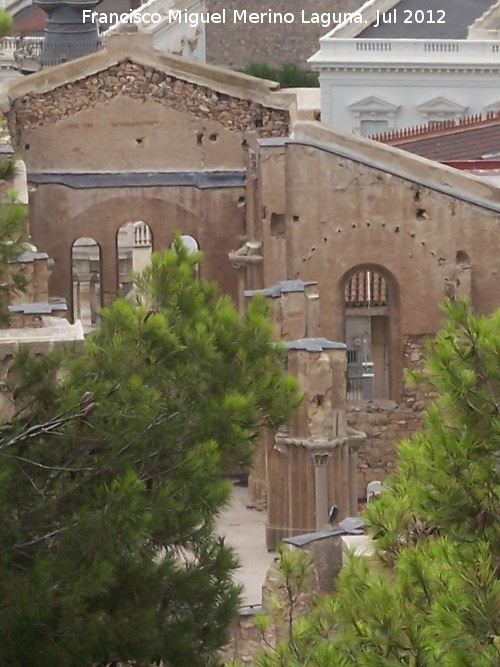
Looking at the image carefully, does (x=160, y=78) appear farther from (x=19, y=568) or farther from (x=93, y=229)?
(x=19, y=568)

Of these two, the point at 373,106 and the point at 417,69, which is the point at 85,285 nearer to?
the point at 373,106

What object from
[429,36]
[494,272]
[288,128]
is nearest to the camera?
[494,272]

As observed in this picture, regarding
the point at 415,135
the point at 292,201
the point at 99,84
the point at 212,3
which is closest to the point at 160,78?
the point at 99,84

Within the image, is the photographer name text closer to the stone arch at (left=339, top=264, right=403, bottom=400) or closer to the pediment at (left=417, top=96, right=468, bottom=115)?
the pediment at (left=417, top=96, right=468, bottom=115)

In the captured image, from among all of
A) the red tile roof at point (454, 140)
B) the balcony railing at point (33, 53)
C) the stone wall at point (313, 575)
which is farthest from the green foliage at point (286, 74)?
the stone wall at point (313, 575)

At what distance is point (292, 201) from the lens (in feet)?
117

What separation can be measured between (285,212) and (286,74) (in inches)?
1355

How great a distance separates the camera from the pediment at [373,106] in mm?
54938

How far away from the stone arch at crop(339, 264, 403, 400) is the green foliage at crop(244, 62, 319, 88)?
27.9 metres

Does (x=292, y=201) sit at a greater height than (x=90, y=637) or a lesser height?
greater

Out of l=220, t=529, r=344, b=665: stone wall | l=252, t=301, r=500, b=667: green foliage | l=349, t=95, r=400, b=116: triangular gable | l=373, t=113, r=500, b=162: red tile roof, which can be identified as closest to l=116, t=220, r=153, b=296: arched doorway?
l=373, t=113, r=500, b=162: red tile roof

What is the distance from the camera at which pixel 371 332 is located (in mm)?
37781

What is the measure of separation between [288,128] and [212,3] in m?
32.8

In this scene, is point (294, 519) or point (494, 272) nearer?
point (294, 519)
